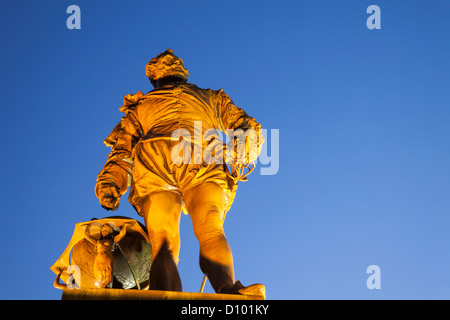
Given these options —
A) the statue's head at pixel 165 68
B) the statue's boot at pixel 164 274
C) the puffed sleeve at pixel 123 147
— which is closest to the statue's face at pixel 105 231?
the puffed sleeve at pixel 123 147

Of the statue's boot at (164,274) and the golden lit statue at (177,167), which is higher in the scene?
the golden lit statue at (177,167)

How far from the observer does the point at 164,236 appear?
21.1 feet

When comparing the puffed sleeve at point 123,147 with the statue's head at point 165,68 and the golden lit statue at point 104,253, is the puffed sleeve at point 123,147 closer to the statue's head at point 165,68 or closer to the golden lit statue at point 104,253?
the statue's head at point 165,68

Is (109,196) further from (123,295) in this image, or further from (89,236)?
(123,295)

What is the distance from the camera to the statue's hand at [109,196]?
6953mm

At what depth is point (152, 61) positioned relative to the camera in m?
8.18

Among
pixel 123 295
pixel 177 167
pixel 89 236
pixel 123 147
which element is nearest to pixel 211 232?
pixel 177 167

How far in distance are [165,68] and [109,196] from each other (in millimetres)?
1953

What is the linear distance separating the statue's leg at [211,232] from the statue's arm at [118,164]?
89cm
